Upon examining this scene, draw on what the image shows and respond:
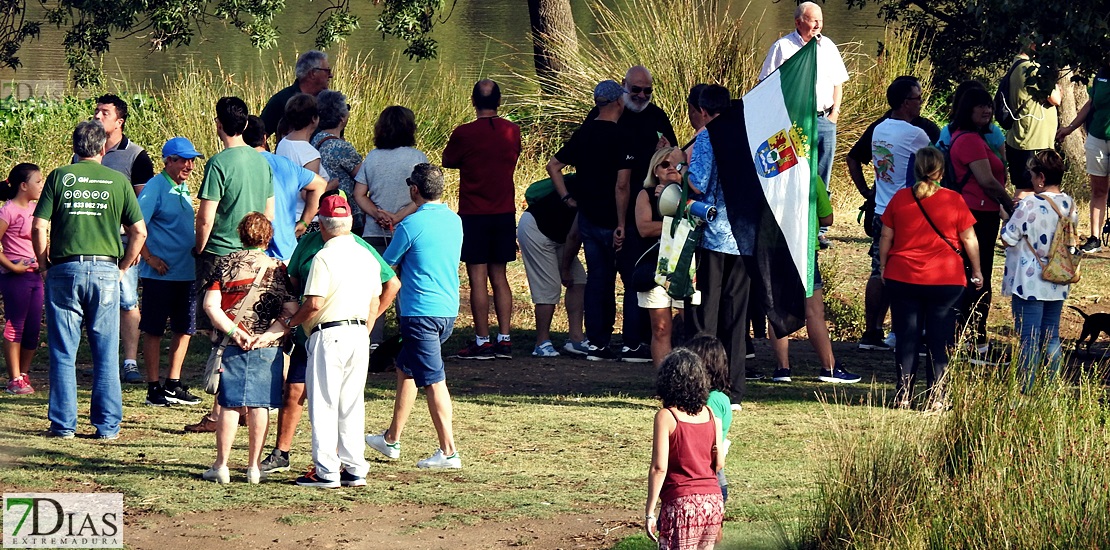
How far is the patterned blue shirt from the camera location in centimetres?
879

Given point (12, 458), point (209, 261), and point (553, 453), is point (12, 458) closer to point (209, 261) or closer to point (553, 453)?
point (209, 261)

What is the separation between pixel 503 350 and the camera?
11.3m

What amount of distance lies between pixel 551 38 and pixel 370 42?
21.0m

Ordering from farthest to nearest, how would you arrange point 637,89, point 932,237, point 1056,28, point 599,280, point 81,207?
point 599,280 < point 637,89 < point 1056,28 < point 932,237 < point 81,207

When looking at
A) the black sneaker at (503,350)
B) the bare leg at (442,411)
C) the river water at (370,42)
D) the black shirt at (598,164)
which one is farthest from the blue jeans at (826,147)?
the river water at (370,42)

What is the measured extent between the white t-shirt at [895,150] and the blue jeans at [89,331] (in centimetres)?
547

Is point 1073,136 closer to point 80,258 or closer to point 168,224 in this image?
point 168,224

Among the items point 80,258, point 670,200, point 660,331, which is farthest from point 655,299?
point 80,258

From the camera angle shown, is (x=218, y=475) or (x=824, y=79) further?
(x=824, y=79)

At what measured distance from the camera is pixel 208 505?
6.77 m

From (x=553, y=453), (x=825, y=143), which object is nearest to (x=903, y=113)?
(x=825, y=143)

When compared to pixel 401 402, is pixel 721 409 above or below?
above

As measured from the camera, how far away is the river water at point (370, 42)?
102 ft

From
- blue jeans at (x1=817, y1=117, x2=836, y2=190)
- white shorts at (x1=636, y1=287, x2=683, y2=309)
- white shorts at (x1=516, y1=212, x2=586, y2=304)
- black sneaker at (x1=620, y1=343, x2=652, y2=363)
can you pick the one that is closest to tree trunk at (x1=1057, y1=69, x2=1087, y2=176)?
blue jeans at (x1=817, y1=117, x2=836, y2=190)
